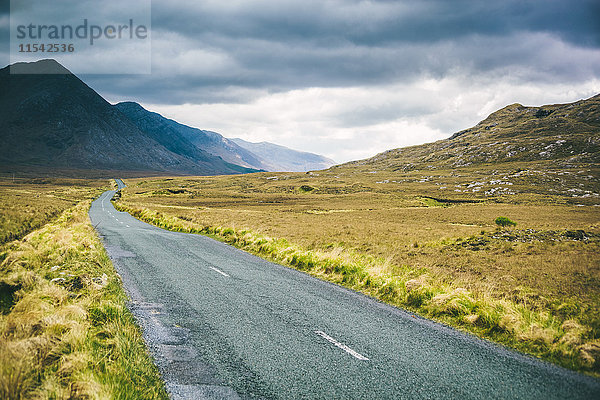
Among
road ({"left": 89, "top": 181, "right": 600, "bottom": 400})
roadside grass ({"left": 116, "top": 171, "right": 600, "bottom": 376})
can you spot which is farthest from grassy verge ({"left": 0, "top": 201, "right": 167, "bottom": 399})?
roadside grass ({"left": 116, "top": 171, "right": 600, "bottom": 376})

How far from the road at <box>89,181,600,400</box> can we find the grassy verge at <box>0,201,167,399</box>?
1.82 feet

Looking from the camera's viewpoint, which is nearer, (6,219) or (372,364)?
(372,364)

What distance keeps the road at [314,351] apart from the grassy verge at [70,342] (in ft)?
1.82

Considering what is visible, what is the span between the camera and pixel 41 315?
6801mm

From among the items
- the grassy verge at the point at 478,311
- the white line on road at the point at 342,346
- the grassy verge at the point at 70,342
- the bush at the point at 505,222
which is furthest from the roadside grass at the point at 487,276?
the bush at the point at 505,222

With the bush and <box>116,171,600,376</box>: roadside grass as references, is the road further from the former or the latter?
the bush

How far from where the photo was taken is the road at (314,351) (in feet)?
17.7

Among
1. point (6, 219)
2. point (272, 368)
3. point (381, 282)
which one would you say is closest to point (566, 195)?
point (381, 282)

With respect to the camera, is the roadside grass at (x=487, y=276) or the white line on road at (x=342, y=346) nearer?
the white line on road at (x=342, y=346)

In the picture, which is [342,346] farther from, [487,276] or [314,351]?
[487,276]

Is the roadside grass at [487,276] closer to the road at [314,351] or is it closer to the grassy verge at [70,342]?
the road at [314,351]

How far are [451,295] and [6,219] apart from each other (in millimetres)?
39264

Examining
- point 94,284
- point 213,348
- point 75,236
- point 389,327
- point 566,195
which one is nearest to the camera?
point 213,348

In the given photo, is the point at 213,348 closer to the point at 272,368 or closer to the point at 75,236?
the point at 272,368
